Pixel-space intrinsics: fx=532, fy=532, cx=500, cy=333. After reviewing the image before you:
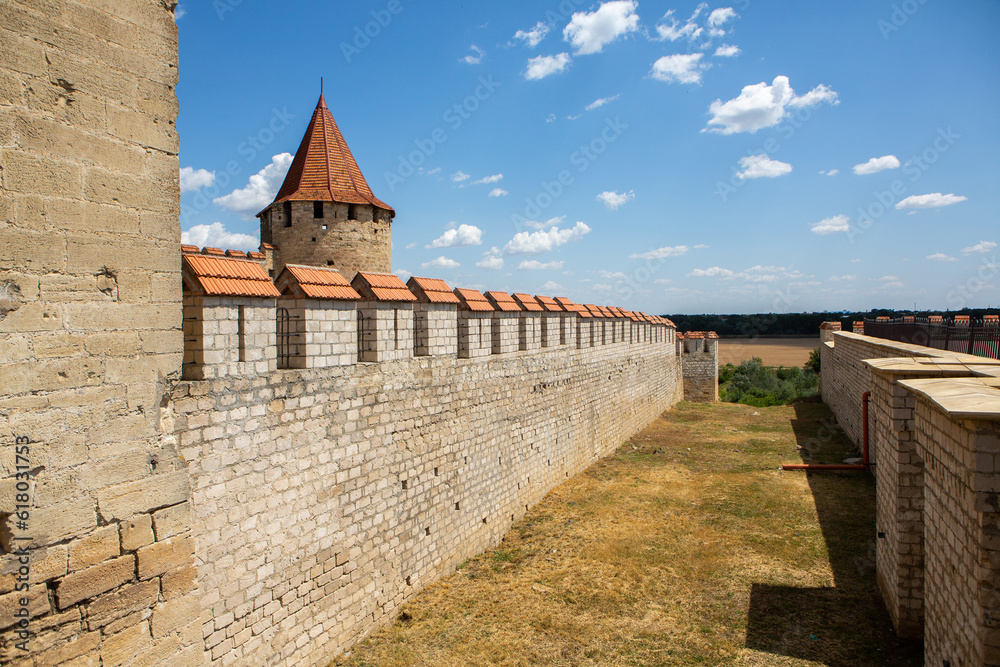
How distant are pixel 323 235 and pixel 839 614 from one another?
9349 millimetres

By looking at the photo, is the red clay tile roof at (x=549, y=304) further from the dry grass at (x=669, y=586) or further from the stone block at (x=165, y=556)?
the stone block at (x=165, y=556)

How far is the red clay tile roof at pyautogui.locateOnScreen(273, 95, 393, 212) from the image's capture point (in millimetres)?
9828

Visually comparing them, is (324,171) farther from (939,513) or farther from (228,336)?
(939,513)

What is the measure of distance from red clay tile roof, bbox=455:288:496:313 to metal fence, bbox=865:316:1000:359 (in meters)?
7.77

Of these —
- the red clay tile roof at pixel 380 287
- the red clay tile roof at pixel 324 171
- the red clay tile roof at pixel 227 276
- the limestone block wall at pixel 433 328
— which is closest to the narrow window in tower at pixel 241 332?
the red clay tile roof at pixel 227 276

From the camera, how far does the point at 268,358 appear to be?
179 inches

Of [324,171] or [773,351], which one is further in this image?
[773,351]

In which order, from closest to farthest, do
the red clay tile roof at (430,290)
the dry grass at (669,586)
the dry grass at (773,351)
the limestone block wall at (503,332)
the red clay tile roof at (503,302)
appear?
the dry grass at (669,586)
the red clay tile roof at (430,290)
the red clay tile roof at (503,302)
the limestone block wall at (503,332)
the dry grass at (773,351)

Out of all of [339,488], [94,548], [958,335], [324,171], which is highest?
[324,171]

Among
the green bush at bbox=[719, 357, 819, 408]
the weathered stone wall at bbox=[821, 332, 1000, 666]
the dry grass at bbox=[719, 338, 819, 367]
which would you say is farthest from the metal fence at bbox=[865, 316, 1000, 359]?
the dry grass at bbox=[719, 338, 819, 367]

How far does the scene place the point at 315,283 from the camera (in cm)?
503

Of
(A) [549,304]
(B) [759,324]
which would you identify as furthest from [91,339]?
(B) [759,324]

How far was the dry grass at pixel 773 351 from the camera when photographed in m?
51.5

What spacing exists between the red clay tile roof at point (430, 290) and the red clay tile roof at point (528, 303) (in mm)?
2288
